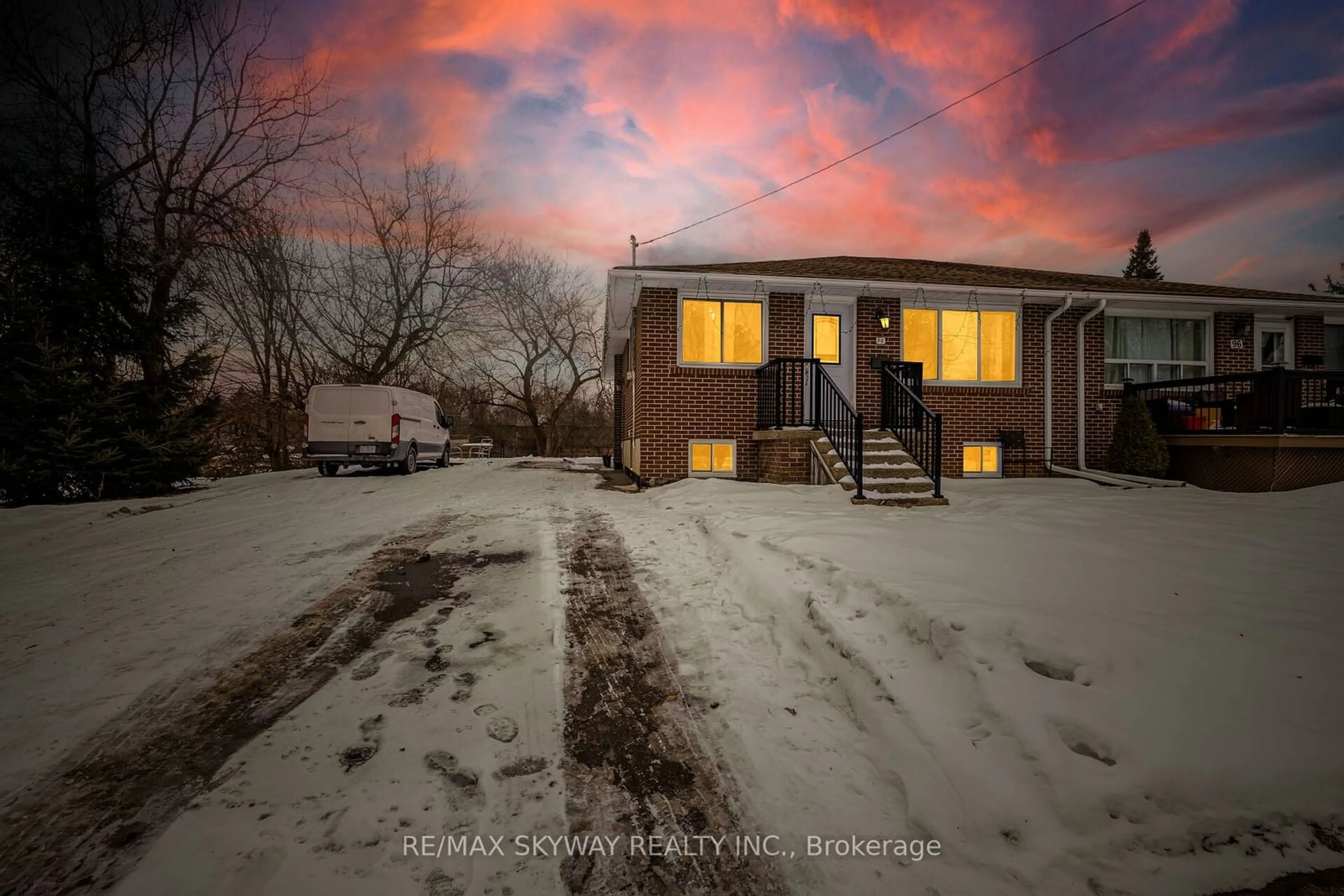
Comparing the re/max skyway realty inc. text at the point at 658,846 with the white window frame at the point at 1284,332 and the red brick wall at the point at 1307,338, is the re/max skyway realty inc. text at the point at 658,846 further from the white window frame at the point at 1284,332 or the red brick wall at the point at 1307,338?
the red brick wall at the point at 1307,338

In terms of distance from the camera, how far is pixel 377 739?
2.07 meters

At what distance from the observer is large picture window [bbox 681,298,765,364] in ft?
30.7

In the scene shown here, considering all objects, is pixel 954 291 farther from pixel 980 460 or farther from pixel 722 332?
pixel 722 332

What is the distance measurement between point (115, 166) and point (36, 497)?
6.73m

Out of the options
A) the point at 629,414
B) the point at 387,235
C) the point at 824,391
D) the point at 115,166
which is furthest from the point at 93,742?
the point at 387,235

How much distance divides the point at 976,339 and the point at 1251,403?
428 cm

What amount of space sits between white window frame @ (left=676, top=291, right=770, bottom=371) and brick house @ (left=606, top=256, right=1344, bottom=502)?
0.10 feet

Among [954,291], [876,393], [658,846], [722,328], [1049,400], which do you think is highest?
[954,291]

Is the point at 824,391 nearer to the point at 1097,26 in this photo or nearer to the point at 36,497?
the point at 1097,26

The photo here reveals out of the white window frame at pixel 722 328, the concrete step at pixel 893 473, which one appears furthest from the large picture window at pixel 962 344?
the concrete step at pixel 893 473

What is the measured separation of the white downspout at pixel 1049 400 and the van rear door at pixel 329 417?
580 inches

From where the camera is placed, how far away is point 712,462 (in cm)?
936

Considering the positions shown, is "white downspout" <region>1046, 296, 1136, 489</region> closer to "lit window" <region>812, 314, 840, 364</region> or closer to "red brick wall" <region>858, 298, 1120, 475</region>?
"red brick wall" <region>858, 298, 1120, 475</region>

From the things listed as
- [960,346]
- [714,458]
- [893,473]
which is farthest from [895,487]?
[960,346]
